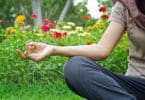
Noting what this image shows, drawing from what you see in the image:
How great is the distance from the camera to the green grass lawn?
487 centimetres

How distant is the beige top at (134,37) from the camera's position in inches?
122

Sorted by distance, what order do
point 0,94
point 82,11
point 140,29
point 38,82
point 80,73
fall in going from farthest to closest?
1. point 82,11
2. point 38,82
3. point 0,94
4. point 140,29
5. point 80,73

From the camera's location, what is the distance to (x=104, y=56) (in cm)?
313

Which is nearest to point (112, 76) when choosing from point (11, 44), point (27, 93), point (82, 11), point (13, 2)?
point (27, 93)

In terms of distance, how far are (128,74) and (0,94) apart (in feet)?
7.00

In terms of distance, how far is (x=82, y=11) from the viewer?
1324 inches

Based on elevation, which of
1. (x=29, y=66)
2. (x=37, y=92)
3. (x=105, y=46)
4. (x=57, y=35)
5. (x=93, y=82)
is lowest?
(x=37, y=92)

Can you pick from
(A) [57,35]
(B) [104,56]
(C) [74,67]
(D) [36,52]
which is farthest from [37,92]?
(C) [74,67]

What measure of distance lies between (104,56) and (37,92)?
6.88ft

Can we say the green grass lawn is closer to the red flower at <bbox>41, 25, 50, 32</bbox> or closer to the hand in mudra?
the red flower at <bbox>41, 25, 50, 32</bbox>

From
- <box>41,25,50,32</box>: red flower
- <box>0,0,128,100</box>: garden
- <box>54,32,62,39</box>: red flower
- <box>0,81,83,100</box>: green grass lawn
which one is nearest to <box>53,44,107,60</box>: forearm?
<box>0,0,128,100</box>: garden

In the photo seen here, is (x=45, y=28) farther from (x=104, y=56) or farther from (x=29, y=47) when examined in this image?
(x=29, y=47)

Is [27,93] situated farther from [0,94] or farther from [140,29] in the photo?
[140,29]

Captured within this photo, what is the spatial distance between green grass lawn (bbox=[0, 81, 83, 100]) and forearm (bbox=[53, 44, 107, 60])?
5.58ft
